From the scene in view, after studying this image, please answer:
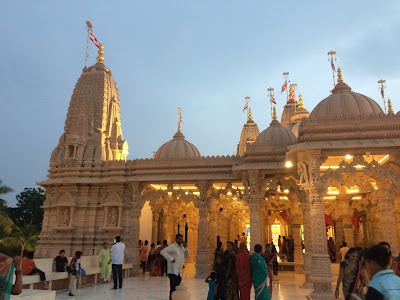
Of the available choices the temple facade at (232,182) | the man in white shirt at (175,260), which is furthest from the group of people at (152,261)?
the man in white shirt at (175,260)

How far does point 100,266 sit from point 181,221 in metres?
12.5

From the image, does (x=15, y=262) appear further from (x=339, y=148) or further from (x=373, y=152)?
(x=373, y=152)

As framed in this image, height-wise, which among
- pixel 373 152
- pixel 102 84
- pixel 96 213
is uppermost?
pixel 102 84

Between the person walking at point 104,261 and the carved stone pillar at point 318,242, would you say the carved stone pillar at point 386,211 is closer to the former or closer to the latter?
the carved stone pillar at point 318,242

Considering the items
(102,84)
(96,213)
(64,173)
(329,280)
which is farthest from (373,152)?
(102,84)

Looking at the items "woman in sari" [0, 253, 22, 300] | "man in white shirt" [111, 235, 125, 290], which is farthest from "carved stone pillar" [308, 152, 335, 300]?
"woman in sari" [0, 253, 22, 300]

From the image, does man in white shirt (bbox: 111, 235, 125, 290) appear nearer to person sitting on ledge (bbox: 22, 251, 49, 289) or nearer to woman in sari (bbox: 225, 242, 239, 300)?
person sitting on ledge (bbox: 22, 251, 49, 289)

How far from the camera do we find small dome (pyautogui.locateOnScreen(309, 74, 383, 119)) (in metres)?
11.7

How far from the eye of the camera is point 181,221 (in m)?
24.9

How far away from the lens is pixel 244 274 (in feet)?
20.4

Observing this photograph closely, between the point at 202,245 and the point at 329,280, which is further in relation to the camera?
the point at 202,245

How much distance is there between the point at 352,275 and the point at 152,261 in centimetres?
1307

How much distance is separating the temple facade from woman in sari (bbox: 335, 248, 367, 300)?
467 centimetres

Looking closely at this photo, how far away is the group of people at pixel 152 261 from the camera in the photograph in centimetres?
1609
